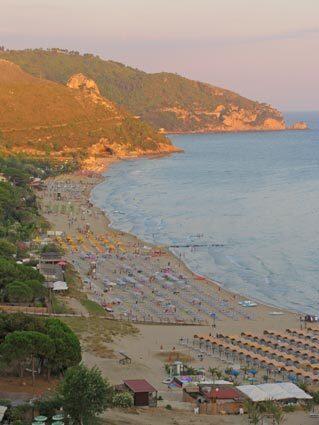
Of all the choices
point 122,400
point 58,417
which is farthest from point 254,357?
point 58,417

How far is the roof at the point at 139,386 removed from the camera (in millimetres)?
21216

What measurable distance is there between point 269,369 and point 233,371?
1.73 meters

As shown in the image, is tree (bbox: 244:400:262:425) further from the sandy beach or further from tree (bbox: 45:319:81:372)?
tree (bbox: 45:319:81:372)

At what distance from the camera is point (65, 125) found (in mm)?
122875

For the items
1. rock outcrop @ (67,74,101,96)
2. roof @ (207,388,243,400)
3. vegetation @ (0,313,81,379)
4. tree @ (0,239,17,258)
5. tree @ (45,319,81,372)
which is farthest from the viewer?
rock outcrop @ (67,74,101,96)

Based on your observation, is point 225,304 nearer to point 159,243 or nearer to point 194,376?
point 194,376

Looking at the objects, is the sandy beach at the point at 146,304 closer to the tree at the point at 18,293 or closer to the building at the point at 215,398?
the building at the point at 215,398

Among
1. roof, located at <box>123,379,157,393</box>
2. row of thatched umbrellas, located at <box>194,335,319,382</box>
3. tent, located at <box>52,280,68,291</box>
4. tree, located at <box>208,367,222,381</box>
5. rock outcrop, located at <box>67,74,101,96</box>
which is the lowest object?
row of thatched umbrellas, located at <box>194,335,319,382</box>

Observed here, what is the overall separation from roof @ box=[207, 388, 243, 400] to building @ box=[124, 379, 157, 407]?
1528mm

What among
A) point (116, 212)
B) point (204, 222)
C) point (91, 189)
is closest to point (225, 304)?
point (204, 222)

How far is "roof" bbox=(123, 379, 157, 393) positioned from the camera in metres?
21.2

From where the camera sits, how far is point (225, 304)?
35688mm

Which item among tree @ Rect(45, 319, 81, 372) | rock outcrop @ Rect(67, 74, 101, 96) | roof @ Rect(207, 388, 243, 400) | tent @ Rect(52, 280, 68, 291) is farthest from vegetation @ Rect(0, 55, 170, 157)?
roof @ Rect(207, 388, 243, 400)

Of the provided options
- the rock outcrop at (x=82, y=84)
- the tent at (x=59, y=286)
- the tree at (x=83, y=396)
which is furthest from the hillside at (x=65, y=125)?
the tree at (x=83, y=396)
